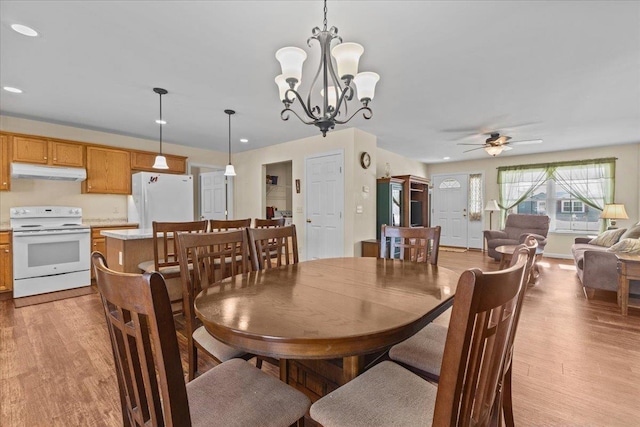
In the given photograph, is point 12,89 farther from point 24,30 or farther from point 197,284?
point 197,284

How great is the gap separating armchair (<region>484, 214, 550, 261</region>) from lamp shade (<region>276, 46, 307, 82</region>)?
5728 millimetres

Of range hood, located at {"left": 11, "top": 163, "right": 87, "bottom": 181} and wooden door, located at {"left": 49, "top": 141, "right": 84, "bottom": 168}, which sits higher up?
wooden door, located at {"left": 49, "top": 141, "right": 84, "bottom": 168}

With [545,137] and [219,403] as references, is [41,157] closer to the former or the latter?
[219,403]

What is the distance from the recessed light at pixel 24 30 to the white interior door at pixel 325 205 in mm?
3535

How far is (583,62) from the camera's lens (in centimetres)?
254

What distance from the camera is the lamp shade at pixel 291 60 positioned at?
171cm

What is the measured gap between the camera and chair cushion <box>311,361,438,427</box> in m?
0.92

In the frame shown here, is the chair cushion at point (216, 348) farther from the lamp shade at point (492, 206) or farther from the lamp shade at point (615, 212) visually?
the lamp shade at point (615, 212)

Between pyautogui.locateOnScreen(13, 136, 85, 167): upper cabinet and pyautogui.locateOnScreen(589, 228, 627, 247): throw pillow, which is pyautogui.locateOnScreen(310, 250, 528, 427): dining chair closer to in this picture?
pyautogui.locateOnScreen(13, 136, 85, 167): upper cabinet

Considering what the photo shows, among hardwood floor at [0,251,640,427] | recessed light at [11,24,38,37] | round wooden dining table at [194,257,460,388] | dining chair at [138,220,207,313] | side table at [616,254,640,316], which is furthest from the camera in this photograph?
Answer: side table at [616,254,640,316]

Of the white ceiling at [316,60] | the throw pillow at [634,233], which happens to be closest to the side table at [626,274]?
the throw pillow at [634,233]

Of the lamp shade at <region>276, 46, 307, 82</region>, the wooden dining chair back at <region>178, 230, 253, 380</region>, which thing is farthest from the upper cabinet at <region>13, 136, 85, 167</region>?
the lamp shade at <region>276, 46, 307, 82</region>

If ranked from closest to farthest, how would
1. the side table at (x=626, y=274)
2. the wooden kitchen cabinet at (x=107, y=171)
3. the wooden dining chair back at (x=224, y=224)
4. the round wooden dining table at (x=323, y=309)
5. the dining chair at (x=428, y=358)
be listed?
the round wooden dining table at (x=323, y=309), the dining chair at (x=428, y=358), the wooden dining chair back at (x=224, y=224), the side table at (x=626, y=274), the wooden kitchen cabinet at (x=107, y=171)

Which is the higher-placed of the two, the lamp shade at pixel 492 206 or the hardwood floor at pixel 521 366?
the lamp shade at pixel 492 206
